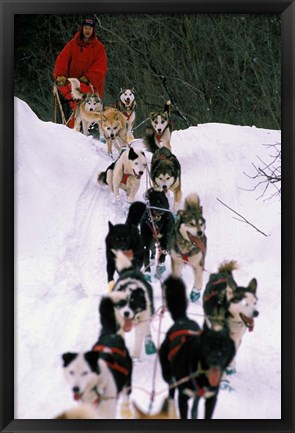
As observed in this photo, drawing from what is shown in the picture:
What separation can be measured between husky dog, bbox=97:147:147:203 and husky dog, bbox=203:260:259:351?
777 millimetres

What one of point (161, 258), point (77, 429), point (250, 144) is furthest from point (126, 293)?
point (250, 144)

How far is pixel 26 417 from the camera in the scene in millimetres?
3355

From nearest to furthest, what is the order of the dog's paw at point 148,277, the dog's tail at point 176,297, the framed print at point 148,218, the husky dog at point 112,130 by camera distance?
the framed print at point 148,218 → the dog's tail at point 176,297 → the dog's paw at point 148,277 → the husky dog at point 112,130

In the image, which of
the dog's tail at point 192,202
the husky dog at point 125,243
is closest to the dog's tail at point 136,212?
the husky dog at point 125,243

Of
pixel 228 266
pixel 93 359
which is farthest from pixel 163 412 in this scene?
pixel 228 266

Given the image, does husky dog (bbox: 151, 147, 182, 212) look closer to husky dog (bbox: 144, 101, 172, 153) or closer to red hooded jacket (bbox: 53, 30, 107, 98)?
husky dog (bbox: 144, 101, 172, 153)

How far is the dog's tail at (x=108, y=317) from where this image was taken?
3.44 metres

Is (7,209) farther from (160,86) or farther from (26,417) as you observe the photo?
(160,86)

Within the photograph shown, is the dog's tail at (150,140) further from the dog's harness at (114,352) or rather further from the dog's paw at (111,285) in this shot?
the dog's harness at (114,352)

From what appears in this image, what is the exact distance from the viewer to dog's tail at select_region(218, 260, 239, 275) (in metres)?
3.62

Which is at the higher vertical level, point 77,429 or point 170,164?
point 170,164

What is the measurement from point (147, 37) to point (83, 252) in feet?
3.79

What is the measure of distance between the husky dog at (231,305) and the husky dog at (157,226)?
0.33 m

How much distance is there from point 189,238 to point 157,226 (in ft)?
0.62
